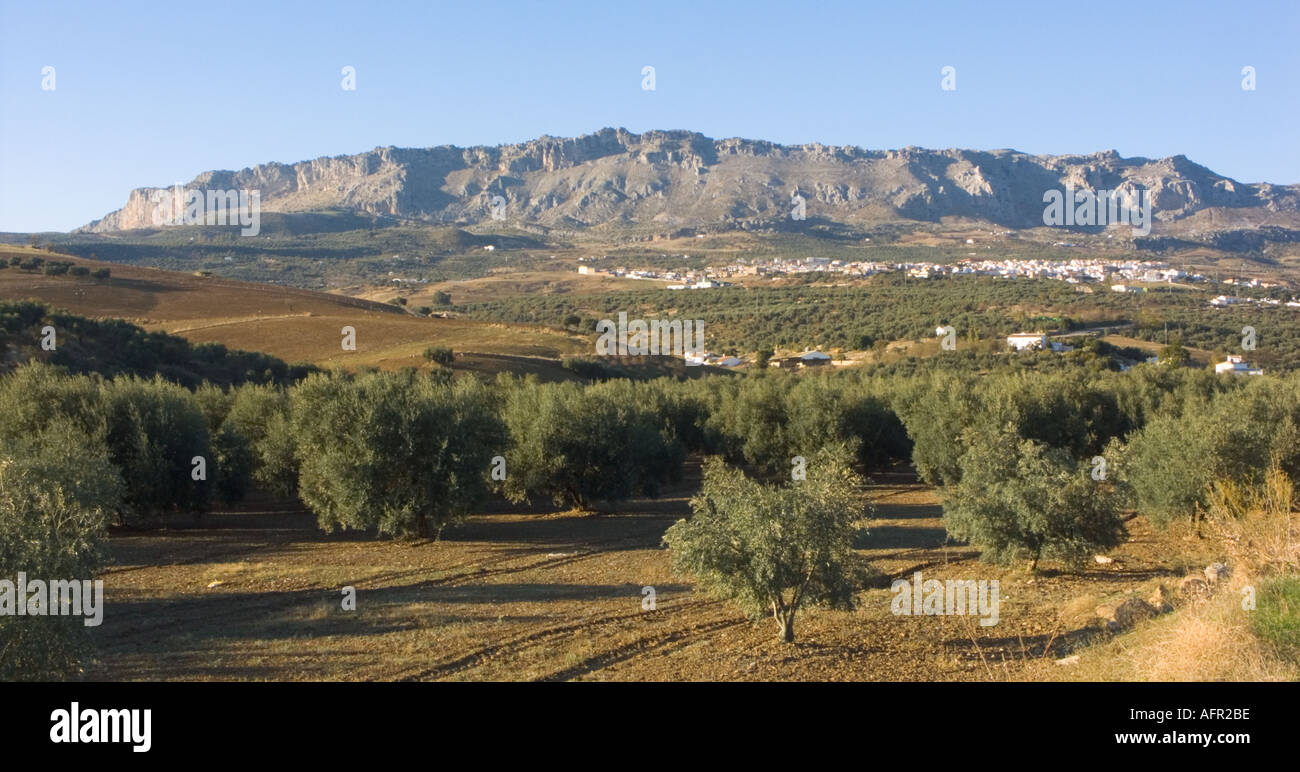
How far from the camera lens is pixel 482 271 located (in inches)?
5704

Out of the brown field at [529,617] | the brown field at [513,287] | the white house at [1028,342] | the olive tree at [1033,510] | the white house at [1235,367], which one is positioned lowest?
the brown field at [529,617]

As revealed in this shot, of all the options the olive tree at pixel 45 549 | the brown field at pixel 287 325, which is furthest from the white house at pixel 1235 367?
the olive tree at pixel 45 549

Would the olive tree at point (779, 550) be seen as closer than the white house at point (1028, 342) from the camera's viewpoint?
Yes

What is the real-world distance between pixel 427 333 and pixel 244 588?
49412 mm

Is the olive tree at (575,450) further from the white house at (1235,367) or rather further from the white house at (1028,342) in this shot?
the white house at (1028,342)

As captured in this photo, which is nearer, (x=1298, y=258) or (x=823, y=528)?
(x=823, y=528)

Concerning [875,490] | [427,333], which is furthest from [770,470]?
[427,333]

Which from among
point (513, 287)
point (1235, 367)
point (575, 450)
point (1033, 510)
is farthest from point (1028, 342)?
point (513, 287)

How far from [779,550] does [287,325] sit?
197 feet

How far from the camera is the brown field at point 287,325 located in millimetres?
57719

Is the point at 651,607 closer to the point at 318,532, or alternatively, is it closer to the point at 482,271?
the point at 318,532

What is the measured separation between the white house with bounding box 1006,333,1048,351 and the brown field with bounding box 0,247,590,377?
34.9 meters

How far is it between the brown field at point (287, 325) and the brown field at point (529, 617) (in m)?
32.1

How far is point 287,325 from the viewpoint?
6462cm
